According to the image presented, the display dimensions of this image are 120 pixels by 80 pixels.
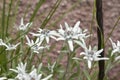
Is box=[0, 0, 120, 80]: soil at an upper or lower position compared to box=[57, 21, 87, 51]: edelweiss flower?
upper

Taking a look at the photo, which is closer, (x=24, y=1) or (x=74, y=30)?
(x=74, y=30)

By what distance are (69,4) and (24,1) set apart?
1.50ft

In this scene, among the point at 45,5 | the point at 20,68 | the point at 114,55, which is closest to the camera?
the point at 20,68

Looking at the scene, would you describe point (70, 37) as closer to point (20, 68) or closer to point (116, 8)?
point (20, 68)

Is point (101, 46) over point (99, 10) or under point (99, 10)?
under

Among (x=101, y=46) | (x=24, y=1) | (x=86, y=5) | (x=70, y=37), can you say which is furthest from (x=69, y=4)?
(x=70, y=37)

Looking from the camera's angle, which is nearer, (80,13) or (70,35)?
(70,35)

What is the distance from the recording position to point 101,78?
1.54 m

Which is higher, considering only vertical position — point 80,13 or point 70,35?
point 80,13

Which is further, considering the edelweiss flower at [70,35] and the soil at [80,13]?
the soil at [80,13]

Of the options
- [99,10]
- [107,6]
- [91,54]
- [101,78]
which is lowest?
[101,78]

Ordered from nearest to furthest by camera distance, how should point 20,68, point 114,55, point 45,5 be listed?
point 20,68 < point 114,55 < point 45,5

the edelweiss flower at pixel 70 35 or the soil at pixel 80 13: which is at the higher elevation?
the soil at pixel 80 13

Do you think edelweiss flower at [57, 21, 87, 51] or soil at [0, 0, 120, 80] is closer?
edelweiss flower at [57, 21, 87, 51]
